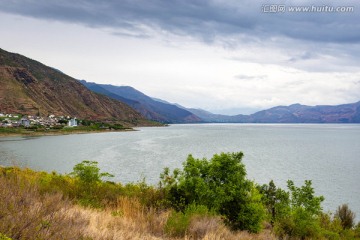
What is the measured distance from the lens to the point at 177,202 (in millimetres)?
11922

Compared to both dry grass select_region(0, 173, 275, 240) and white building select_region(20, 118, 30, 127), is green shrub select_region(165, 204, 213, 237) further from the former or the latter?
white building select_region(20, 118, 30, 127)

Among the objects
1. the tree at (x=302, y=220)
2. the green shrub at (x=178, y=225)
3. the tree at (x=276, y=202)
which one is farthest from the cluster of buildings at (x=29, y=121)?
the green shrub at (x=178, y=225)

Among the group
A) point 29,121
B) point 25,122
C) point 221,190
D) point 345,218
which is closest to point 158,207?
point 221,190

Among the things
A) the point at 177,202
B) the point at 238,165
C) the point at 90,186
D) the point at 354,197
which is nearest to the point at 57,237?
the point at 177,202

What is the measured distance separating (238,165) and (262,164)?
64.9m

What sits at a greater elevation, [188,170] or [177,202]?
[188,170]

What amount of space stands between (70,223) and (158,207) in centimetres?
535

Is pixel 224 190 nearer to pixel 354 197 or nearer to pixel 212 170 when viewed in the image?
pixel 212 170

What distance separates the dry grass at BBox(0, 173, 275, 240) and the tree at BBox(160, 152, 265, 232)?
2538 mm

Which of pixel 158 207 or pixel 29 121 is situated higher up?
pixel 29 121

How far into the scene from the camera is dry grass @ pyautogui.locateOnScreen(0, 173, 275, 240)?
5194mm

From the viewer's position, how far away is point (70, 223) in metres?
6.41

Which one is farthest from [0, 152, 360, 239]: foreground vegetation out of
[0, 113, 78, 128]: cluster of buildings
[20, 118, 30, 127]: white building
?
[20, 118, 30, 127]: white building

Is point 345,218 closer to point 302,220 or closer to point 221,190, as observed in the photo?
point 302,220
